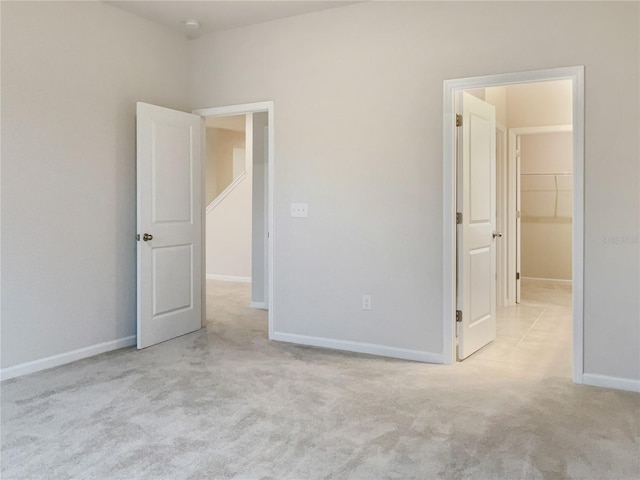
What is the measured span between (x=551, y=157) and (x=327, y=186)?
499cm

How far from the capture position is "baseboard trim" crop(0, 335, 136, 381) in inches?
138

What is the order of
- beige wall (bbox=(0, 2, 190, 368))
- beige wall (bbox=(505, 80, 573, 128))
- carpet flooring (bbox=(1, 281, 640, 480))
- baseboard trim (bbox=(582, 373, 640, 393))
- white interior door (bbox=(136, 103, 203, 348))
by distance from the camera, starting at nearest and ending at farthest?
carpet flooring (bbox=(1, 281, 640, 480)) → baseboard trim (bbox=(582, 373, 640, 393)) → beige wall (bbox=(0, 2, 190, 368)) → white interior door (bbox=(136, 103, 203, 348)) → beige wall (bbox=(505, 80, 573, 128))

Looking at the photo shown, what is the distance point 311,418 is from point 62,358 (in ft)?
6.83

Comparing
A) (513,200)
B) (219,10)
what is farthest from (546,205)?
(219,10)

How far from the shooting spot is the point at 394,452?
241 centimetres

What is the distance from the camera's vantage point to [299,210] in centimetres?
438

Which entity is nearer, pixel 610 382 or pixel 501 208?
pixel 610 382

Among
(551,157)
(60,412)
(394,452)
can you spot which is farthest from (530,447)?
(551,157)

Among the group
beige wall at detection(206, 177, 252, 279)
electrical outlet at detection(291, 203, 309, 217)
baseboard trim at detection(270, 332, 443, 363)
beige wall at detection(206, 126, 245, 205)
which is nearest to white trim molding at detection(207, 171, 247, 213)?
beige wall at detection(206, 177, 252, 279)

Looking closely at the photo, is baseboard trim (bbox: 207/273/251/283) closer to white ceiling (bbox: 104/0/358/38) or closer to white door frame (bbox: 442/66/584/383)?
white ceiling (bbox: 104/0/358/38)

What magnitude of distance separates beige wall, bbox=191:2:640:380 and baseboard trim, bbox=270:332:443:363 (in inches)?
1.3

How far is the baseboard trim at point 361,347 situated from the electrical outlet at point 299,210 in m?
1.01

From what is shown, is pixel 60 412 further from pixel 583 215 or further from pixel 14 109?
pixel 583 215

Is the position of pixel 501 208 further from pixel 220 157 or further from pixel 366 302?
pixel 220 157
